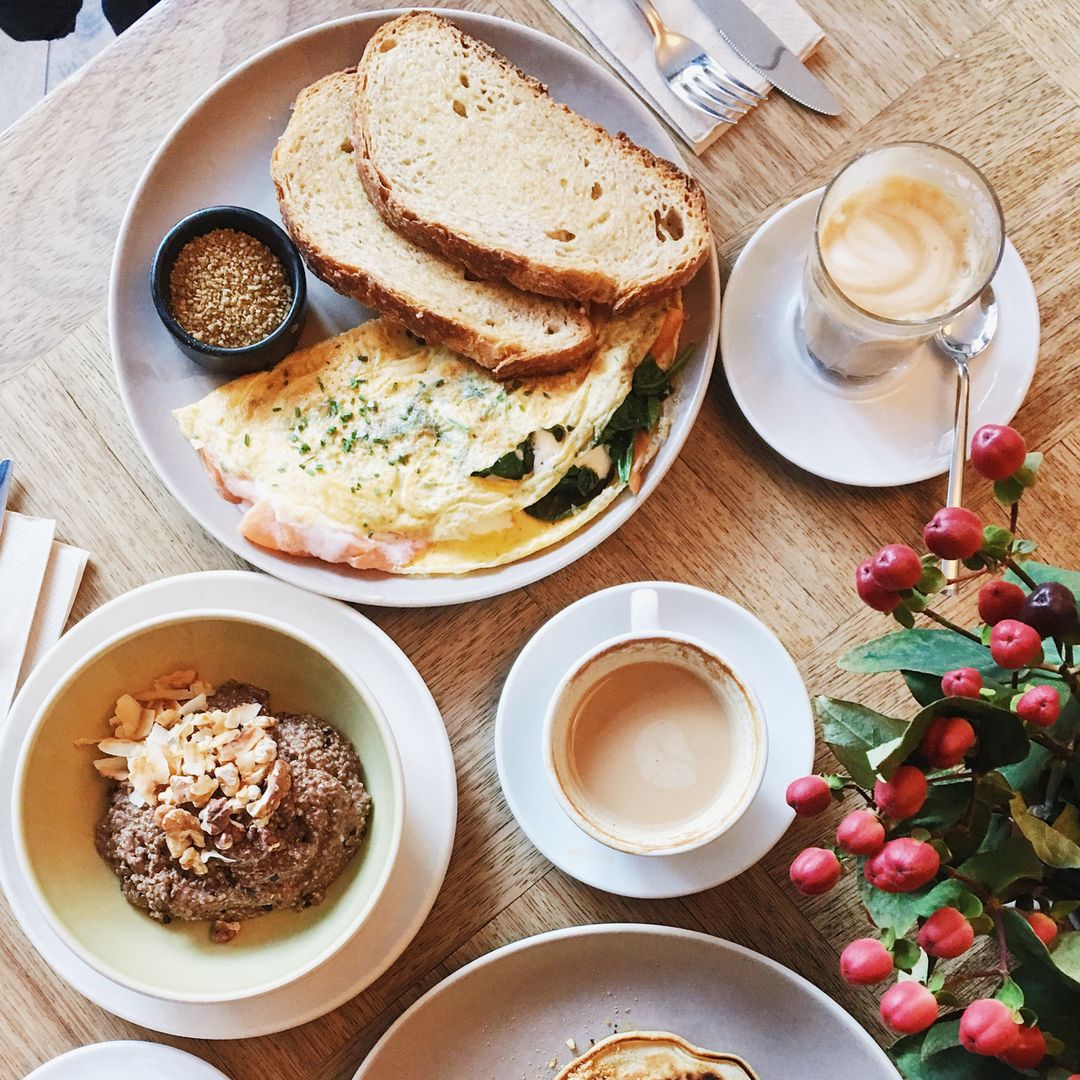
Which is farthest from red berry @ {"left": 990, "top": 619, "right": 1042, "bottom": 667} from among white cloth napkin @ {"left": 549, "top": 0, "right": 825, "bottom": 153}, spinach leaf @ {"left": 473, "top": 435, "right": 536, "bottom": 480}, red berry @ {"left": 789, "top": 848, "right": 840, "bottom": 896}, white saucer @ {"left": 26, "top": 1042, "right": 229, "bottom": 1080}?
white saucer @ {"left": 26, "top": 1042, "right": 229, "bottom": 1080}

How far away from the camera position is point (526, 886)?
4.48 ft

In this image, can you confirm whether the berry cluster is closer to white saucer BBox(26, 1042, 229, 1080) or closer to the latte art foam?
the latte art foam

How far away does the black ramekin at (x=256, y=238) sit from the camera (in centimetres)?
130

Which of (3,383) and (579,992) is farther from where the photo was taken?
(3,383)

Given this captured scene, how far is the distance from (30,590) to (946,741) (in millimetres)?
1081

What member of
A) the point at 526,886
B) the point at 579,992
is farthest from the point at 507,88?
the point at 579,992

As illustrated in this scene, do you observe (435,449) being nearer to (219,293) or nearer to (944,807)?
(219,293)

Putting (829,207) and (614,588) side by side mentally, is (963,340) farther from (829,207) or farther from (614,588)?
(614,588)

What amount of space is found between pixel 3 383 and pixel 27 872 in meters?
0.64

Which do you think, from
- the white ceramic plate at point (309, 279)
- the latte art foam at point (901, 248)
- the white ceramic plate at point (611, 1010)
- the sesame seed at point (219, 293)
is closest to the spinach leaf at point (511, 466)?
the white ceramic plate at point (309, 279)

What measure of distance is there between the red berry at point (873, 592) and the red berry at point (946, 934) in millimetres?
226

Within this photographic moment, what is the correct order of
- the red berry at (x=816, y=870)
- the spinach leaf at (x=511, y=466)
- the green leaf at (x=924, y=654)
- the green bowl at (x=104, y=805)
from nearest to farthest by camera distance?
the red berry at (x=816, y=870) < the green leaf at (x=924, y=654) < the green bowl at (x=104, y=805) < the spinach leaf at (x=511, y=466)

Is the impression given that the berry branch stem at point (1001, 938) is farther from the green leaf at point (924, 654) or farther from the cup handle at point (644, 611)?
the cup handle at point (644, 611)

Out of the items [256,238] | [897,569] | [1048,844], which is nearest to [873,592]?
A: [897,569]
